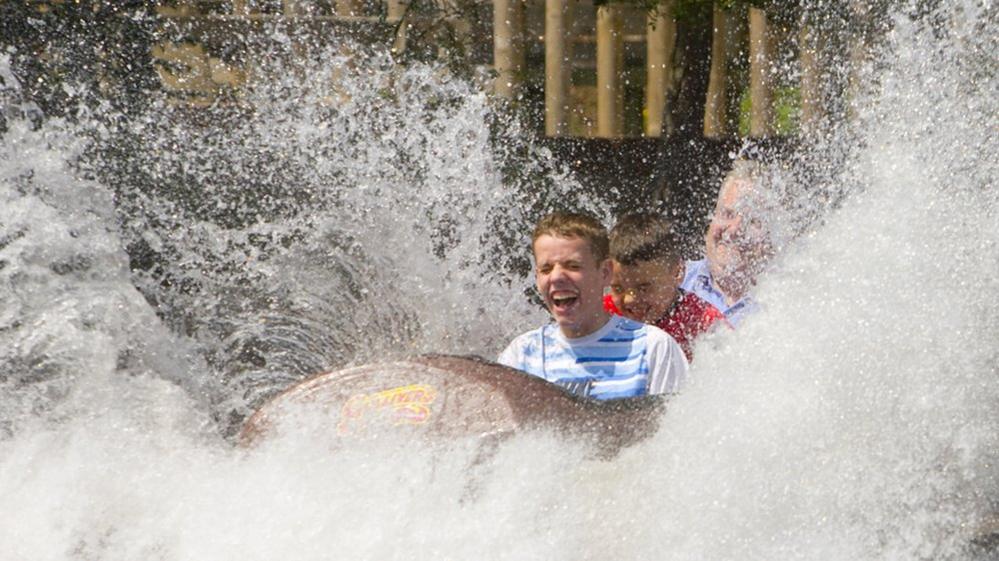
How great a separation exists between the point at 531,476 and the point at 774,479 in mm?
458

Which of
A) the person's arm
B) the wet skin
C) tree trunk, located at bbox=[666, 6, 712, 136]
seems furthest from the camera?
tree trunk, located at bbox=[666, 6, 712, 136]

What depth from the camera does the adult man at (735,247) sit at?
4473 mm

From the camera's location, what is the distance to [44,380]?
153 inches

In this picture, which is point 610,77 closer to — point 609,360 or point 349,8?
point 349,8

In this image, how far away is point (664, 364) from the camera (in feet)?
12.5

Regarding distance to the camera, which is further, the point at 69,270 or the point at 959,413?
the point at 69,270

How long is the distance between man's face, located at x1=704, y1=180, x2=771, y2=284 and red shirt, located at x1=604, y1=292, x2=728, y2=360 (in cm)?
15

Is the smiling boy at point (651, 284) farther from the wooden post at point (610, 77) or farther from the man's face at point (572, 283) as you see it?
the wooden post at point (610, 77)

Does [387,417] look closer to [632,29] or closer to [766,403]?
[766,403]

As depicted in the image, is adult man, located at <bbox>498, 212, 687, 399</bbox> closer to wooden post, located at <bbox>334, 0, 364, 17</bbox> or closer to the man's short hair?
the man's short hair

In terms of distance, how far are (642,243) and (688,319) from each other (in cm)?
23

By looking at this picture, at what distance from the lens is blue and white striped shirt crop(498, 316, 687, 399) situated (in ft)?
12.4

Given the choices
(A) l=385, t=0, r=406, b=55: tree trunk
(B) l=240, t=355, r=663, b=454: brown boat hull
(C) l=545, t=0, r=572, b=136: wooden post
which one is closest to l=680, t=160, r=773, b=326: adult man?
(B) l=240, t=355, r=663, b=454: brown boat hull

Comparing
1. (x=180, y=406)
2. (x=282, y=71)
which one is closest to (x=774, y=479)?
(x=180, y=406)
